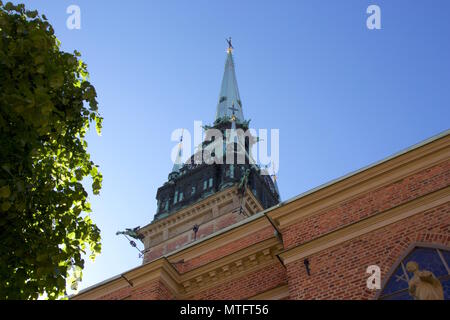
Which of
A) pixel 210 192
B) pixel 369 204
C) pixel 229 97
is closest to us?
pixel 369 204

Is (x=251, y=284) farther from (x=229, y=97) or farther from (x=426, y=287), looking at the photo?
(x=229, y=97)

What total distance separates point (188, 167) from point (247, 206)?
1187 cm

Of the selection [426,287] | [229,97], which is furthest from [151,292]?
[229,97]

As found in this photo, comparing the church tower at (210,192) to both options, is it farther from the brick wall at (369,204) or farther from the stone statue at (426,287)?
the stone statue at (426,287)

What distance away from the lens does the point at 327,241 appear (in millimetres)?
12523

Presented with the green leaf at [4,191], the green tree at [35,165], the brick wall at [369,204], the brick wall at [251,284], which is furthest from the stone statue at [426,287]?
the green leaf at [4,191]

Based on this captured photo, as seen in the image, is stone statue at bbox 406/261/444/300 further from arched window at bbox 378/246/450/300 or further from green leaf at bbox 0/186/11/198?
green leaf at bbox 0/186/11/198

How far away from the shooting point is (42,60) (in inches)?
301

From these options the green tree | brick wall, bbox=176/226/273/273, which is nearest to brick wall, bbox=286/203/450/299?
brick wall, bbox=176/226/273/273

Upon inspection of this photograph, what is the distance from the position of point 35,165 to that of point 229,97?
2325 inches

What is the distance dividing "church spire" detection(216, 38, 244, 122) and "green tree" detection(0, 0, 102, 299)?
50048 mm

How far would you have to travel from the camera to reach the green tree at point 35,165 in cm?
730

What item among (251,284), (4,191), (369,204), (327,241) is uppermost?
(369,204)
